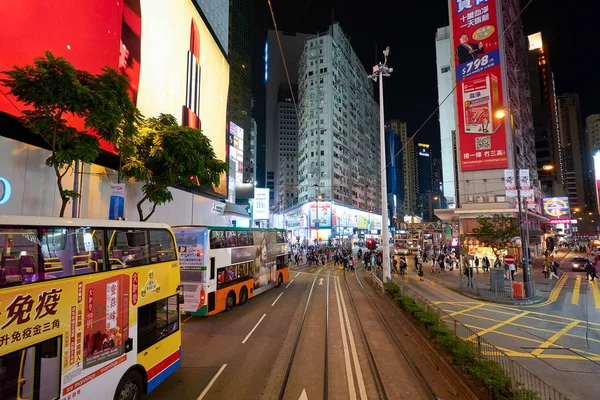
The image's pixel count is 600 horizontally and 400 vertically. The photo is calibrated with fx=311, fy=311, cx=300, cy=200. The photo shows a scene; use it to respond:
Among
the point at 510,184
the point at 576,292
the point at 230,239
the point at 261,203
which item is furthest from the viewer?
the point at 261,203

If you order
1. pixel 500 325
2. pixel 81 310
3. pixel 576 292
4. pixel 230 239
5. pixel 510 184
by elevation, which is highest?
pixel 510 184

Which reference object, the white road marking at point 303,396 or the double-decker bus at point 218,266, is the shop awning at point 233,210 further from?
the white road marking at point 303,396

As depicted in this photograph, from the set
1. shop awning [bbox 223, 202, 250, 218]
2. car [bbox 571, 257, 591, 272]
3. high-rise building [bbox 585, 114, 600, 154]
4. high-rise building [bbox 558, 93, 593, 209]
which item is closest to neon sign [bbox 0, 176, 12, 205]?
shop awning [bbox 223, 202, 250, 218]

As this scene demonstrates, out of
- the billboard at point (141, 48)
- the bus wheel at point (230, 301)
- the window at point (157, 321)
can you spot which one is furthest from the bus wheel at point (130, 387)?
the billboard at point (141, 48)

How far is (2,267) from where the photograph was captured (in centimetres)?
405

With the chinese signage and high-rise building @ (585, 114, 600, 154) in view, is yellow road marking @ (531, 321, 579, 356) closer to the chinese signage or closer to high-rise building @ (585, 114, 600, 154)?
the chinese signage

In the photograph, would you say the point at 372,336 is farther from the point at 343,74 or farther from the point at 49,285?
the point at 343,74

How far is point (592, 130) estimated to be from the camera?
16625 centimetres

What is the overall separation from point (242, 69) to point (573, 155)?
152402 millimetres

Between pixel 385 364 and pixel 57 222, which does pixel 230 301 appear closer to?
pixel 385 364

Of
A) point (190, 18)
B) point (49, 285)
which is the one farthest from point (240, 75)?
point (49, 285)

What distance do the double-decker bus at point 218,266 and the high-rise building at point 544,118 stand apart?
87.2 m

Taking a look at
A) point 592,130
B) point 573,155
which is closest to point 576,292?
point 573,155

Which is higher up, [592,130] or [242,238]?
[592,130]
